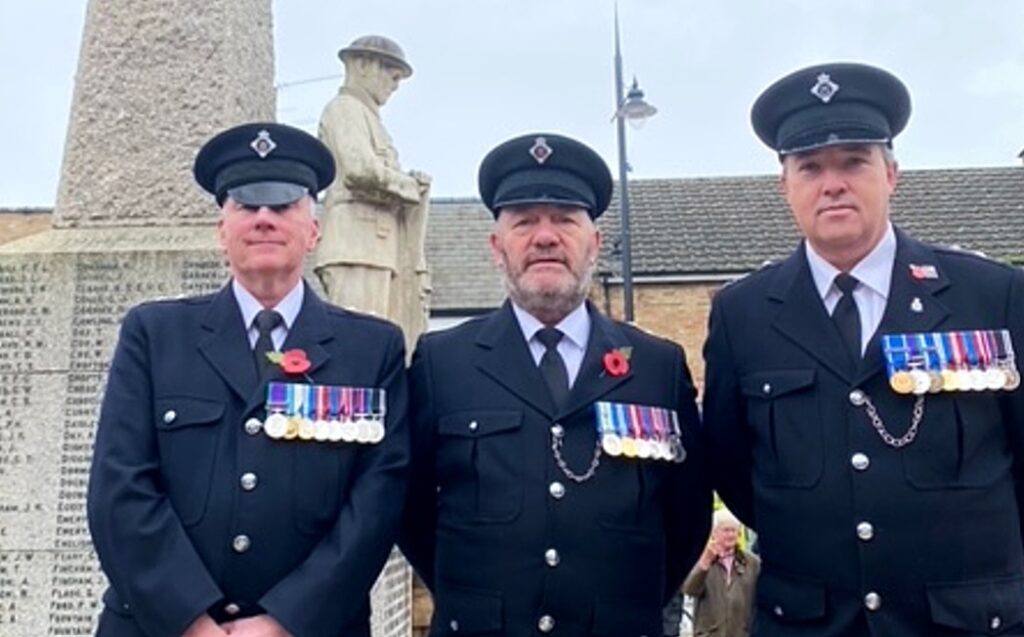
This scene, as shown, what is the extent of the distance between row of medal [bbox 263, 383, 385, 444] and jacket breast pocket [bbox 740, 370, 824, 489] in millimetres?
973

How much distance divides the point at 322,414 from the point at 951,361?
5.08 ft

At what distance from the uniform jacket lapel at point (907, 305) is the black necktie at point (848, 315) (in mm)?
38

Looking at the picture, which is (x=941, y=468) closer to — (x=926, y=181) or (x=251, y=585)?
(x=251, y=585)

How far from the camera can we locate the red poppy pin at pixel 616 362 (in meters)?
2.95

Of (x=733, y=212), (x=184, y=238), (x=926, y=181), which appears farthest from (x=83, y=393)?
(x=926, y=181)

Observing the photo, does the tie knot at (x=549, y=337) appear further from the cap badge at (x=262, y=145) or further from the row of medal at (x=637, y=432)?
the cap badge at (x=262, y=145)

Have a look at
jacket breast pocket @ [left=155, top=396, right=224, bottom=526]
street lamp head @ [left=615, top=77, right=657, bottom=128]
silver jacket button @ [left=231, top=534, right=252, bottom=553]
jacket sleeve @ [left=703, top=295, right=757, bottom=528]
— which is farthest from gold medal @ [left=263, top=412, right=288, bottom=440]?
street lamp head @ [left=615, top=77, right=657, bottom=128]

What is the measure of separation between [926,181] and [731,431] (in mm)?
18248

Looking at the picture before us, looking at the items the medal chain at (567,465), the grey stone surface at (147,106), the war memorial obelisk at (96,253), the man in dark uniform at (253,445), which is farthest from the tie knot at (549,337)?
the grey stone surface at (147,106)

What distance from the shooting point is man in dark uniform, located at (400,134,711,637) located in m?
2.75

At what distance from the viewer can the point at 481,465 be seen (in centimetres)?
284

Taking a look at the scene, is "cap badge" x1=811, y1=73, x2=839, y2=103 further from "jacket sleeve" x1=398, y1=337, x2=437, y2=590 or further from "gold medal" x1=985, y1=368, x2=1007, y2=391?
"jacket sleeve" x1=398, y1=337, x2=437, y2=590

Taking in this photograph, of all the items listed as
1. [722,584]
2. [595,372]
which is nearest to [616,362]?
[595,372]

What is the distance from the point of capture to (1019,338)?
2.63 metres
